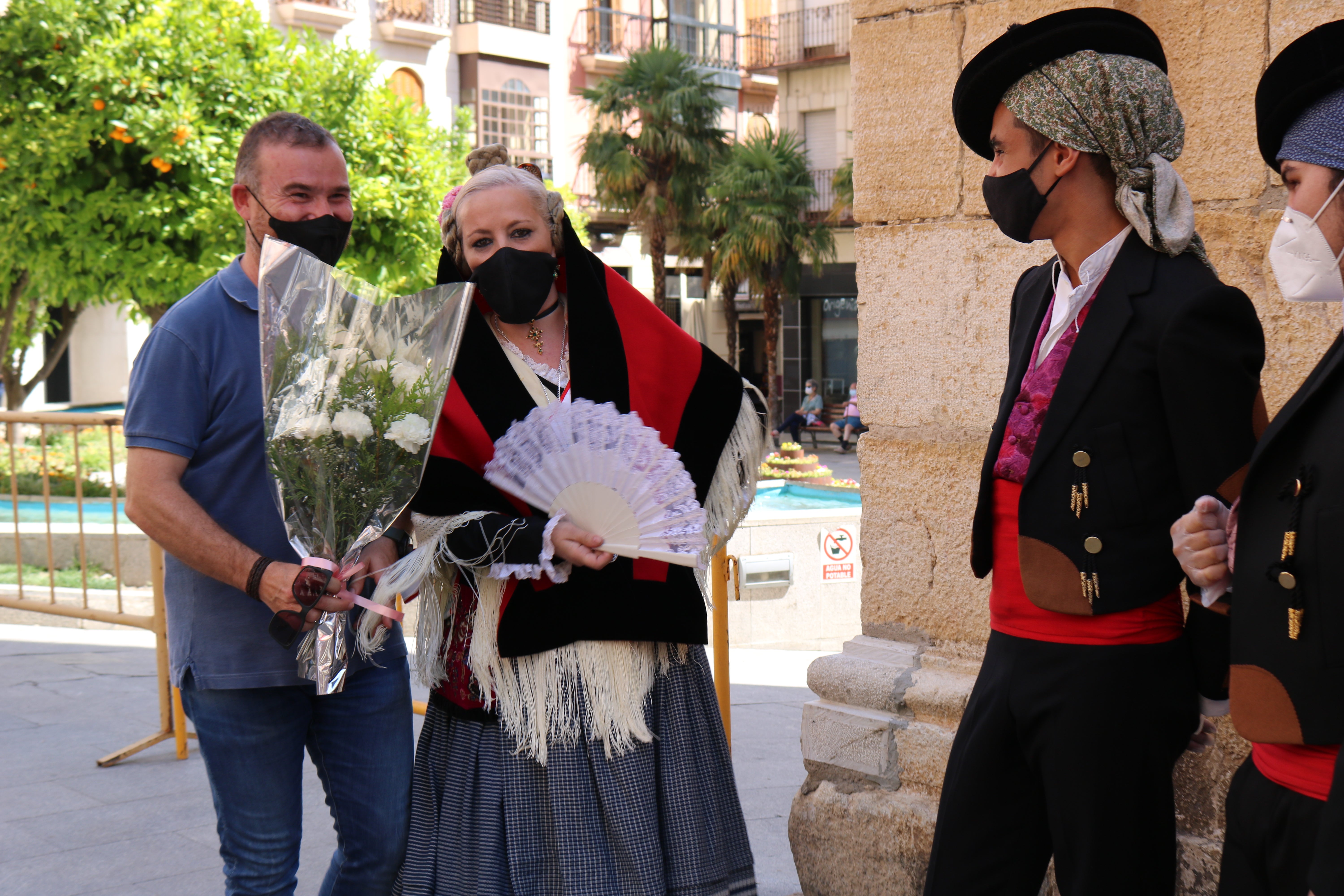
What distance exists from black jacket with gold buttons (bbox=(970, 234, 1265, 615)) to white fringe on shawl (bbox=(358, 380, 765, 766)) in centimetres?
66

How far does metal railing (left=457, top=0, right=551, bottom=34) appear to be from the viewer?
29453mm

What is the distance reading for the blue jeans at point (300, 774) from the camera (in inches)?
92.3

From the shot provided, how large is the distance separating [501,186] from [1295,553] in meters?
1.55

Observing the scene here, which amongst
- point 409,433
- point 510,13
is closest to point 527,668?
point 409,433

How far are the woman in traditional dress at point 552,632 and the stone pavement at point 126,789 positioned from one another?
1.21 meters

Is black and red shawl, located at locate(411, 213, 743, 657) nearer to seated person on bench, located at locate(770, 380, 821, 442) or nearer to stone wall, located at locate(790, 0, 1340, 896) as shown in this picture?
stone wall, located at locate(790, 0, 1340, 896)

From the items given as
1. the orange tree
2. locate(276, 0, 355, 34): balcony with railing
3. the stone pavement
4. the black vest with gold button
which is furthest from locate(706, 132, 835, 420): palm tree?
the black vest with gold button

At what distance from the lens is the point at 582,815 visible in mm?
2240

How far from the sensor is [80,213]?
12.6 m

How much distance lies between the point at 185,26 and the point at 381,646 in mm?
12238

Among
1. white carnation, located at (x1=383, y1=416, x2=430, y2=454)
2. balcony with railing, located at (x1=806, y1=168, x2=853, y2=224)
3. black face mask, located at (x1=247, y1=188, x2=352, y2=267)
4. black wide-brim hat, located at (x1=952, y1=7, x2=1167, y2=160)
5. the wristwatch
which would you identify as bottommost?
the wristwatch

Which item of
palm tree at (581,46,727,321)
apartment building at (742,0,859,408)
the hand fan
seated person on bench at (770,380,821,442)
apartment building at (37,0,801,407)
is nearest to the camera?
the hand fan

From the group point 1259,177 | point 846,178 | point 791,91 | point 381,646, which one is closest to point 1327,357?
point 1259,177

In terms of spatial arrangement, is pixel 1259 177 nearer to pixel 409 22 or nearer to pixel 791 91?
pixel 409 22
